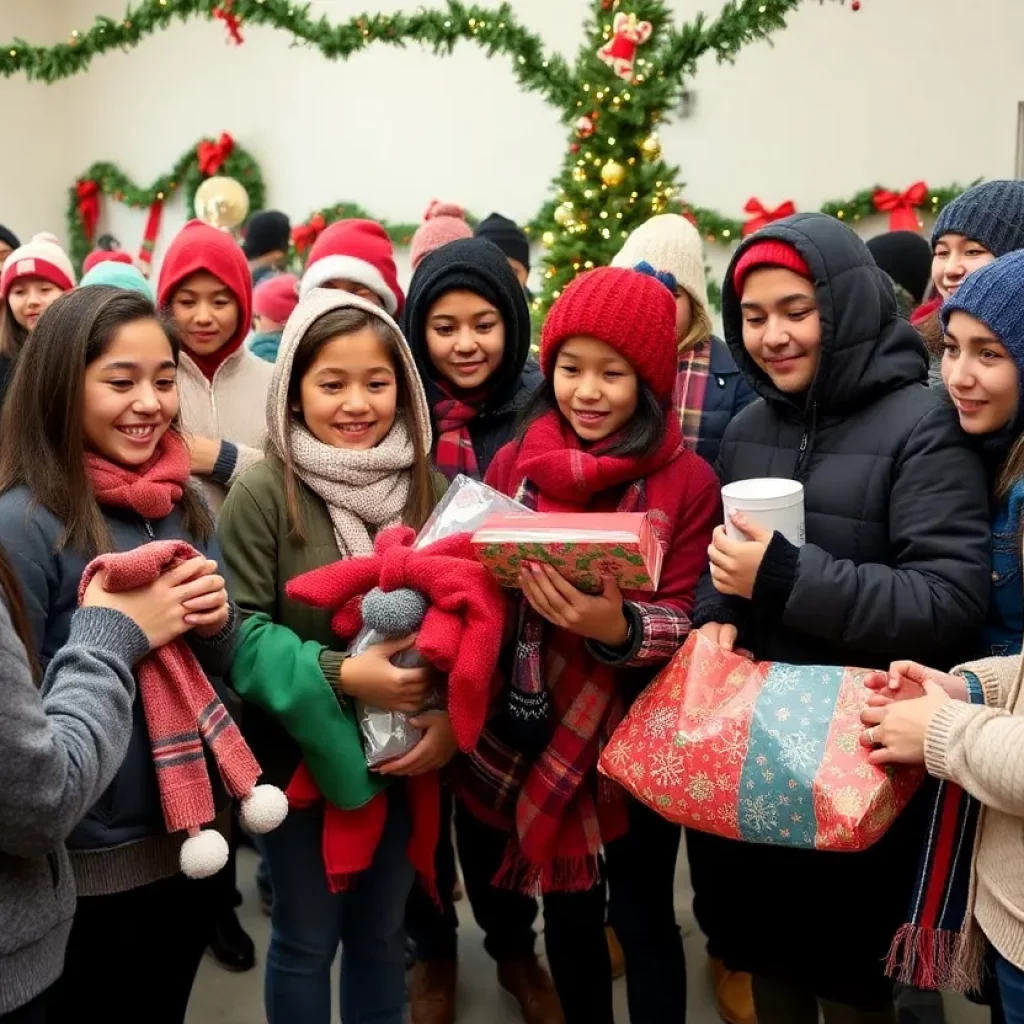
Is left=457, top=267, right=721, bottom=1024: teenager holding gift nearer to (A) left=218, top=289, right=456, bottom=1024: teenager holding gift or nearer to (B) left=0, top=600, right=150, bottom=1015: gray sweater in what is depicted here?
(A) left=218, top=289, right=456, bottom=1024: teenager holding gift

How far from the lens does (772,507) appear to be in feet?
5.42

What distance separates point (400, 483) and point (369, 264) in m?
1.35

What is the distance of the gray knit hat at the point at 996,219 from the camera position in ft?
7.30

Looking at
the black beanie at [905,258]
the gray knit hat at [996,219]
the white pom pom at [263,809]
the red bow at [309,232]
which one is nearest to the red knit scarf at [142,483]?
the white pom pom at [263,809]

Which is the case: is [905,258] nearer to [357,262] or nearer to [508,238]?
[508,238]

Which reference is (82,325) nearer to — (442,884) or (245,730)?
(245,730)

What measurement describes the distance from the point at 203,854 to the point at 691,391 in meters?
1.75

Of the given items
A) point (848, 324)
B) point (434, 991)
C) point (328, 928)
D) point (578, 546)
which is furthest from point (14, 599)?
point (434, 991)

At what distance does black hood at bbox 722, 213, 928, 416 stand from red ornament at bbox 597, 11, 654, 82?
6.96 ft

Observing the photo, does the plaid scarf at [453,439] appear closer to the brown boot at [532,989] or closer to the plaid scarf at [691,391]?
the plaid scarf at [691,391]

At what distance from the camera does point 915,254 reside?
3977mm

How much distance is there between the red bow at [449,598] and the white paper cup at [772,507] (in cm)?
41

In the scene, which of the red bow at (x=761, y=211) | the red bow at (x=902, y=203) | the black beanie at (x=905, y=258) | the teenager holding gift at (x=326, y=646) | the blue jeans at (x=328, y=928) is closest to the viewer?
the teenager holding gift at (x=326, y=646)

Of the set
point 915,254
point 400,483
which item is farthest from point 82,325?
point 915,254
